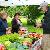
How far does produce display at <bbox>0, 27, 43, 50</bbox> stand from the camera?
3781mm

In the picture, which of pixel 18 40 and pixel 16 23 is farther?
pixel 16 23

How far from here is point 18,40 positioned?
12.5 feet

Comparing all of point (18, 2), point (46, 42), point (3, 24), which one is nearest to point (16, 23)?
point (3, 24)

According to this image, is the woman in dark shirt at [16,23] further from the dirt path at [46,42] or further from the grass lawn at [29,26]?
the dirt path at [46,42]

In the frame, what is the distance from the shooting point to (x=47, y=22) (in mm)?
3816

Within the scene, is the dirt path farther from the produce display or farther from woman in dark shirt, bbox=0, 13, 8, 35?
woman in dark shirt, bbox=0, 13, 8, 35

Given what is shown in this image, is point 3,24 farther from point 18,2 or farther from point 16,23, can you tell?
point 18,2

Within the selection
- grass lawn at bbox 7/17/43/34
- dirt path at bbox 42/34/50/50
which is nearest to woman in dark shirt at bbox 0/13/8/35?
grass lawn at bbox 7/17/43/34

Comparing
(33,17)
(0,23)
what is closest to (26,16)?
(33,17)

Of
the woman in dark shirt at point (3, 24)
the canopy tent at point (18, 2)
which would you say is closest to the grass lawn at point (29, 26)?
the woman in dark shirt at point (3, 24)

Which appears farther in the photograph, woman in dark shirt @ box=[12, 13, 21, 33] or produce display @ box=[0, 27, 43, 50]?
woman in dark shirt @ box=[12, 13, 21, 33]

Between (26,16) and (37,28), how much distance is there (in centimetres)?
20

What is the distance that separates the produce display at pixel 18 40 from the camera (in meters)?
3.78

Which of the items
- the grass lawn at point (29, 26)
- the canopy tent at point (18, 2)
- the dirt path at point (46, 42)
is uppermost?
the canopy tent at point (18, 2)
